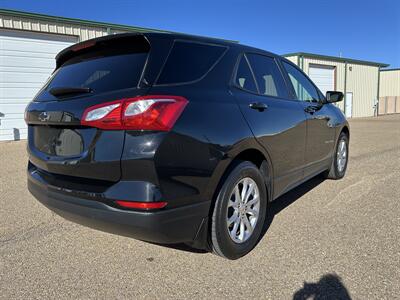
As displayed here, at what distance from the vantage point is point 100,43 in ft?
8.87

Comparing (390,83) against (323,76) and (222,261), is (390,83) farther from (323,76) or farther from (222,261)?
(222,261)

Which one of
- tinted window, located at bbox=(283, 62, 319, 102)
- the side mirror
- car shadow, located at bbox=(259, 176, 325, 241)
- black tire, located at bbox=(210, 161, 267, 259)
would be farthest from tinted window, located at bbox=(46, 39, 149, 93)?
the side mirror

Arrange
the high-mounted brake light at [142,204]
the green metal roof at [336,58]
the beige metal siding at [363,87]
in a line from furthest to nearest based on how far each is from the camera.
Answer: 1. the beige metal siding at [363,87]
2. the green metal roof at [336,58]
3. the high-mounted brake light at [142,204]

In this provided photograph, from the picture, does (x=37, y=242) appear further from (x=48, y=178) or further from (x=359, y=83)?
(x=359, y=83)

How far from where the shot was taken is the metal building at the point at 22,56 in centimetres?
1077

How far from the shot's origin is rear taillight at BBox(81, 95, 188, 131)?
2.13m

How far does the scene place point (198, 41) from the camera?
2750 millimetres

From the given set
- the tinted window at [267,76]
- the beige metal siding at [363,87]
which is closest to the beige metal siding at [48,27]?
the tinted window at [267,76]

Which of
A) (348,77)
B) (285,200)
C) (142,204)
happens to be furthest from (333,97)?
(348,77)

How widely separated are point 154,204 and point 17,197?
3447 millimetres

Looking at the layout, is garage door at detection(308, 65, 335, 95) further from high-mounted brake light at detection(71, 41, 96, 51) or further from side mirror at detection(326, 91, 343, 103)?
high-mounted brake light at detection(71, 41, 96, 51)

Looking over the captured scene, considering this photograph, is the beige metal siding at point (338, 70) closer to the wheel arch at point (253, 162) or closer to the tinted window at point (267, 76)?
the tinted window at point (267, 76)

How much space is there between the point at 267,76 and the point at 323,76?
847 inches

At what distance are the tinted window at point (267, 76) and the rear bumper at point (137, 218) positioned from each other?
1498 millimetres
